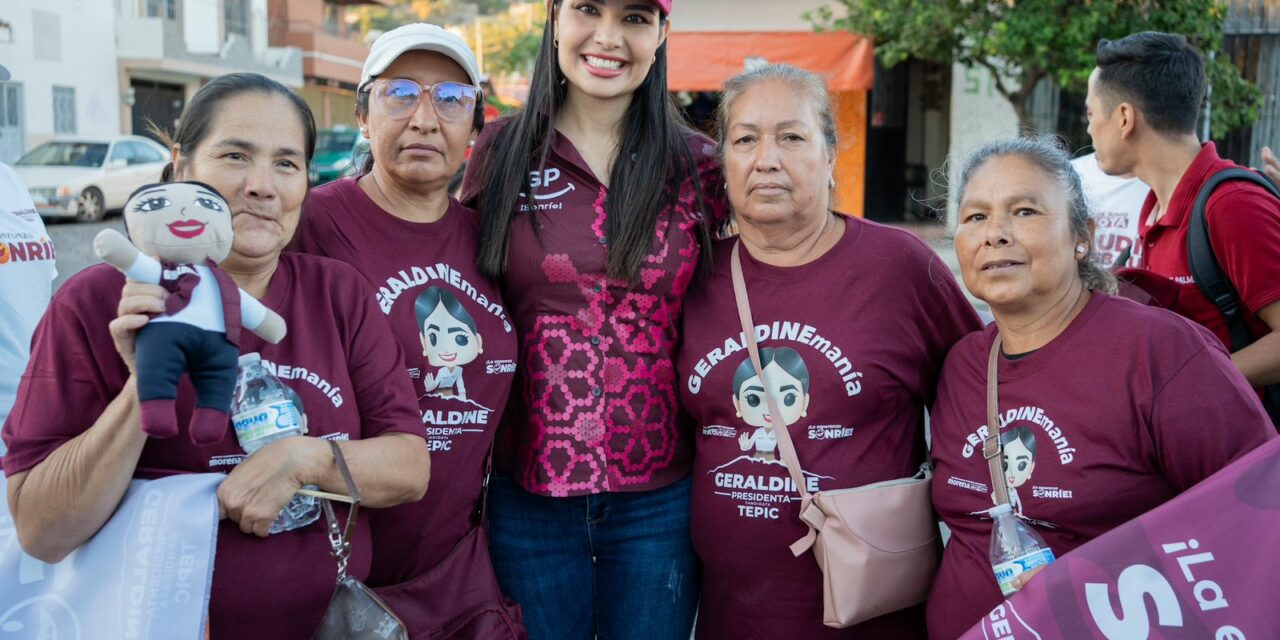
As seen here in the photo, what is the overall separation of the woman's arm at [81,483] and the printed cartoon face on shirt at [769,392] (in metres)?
1.44

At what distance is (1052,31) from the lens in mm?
11156

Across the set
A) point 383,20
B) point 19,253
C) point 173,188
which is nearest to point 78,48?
point 19,253

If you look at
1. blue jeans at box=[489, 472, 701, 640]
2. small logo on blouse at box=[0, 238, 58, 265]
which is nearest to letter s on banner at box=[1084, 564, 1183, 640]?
blue jeans at box=[489, 472, 701, 640]

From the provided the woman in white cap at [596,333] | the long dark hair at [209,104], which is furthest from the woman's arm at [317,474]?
the long dark hair at [209,104]

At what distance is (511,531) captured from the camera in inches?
116

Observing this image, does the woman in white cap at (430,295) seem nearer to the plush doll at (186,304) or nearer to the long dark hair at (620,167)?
the long dark hair at (620,167)

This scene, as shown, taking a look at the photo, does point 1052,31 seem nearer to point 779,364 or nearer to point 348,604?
point 779,364

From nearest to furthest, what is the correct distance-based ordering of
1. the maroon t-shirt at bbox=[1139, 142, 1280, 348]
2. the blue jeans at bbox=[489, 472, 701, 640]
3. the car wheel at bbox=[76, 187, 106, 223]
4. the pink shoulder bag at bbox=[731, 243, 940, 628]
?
the pink shoulder bag at bbox=[731, 243, 940, 628], the blue jeans at bbox=[489, 472, 701, 640], the maroon t-shirt at bbox=[1139, 142, 1280, 348], the car wheel at bbox=[76, 187, 106, 223]

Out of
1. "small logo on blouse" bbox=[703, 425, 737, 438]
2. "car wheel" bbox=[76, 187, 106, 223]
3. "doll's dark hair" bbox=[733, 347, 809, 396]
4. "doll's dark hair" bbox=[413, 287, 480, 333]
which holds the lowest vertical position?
"car wheel" bbox=[76, 187, 106, 223]

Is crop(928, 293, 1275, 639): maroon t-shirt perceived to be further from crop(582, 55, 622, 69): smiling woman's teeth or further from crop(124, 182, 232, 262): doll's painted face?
crop(124, 182, 232, 262): doll's painted face

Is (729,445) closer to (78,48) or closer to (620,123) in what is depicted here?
(620,123)

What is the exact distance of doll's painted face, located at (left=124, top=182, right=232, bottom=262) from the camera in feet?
6.50

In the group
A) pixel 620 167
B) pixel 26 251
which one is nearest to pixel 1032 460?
pixel 620 167

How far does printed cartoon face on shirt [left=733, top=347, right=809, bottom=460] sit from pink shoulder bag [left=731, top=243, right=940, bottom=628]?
22 millimetres
